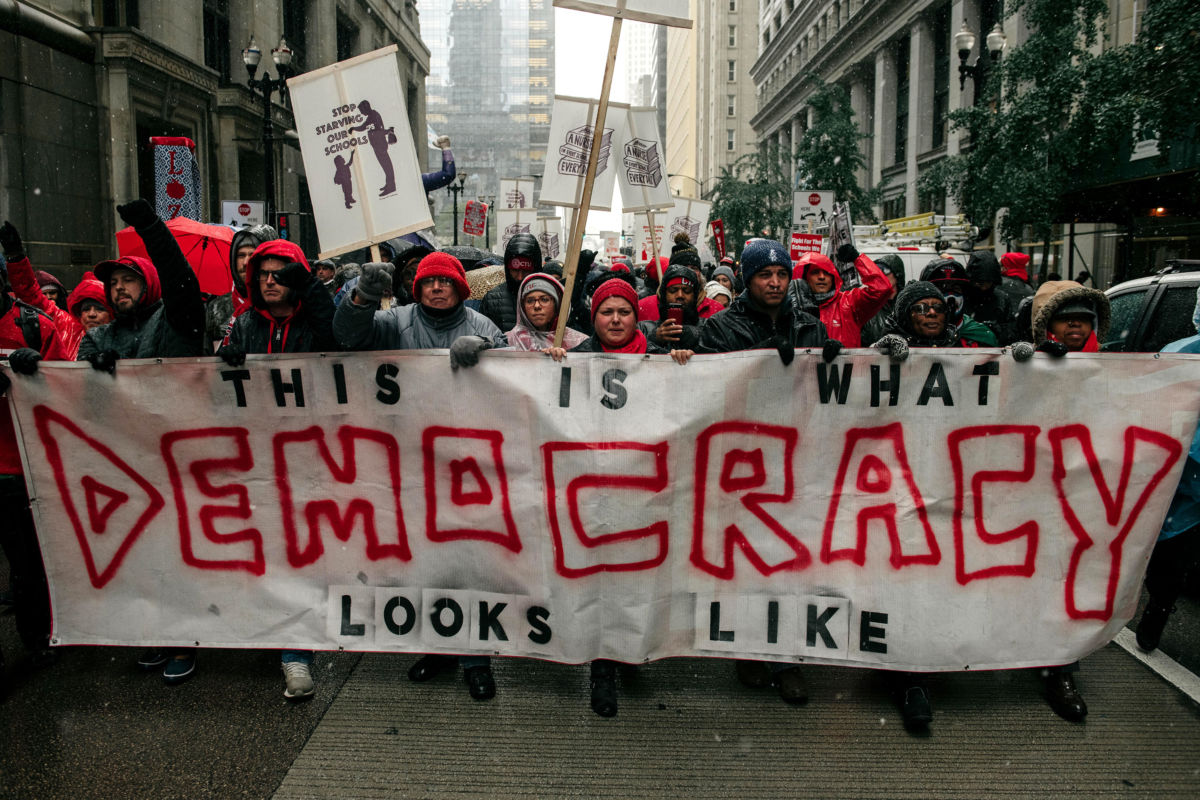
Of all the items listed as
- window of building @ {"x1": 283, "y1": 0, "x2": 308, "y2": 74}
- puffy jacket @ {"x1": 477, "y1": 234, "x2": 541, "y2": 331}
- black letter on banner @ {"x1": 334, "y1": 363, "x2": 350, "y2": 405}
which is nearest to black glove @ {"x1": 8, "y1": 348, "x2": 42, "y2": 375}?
black letter on banner @ {"x1": 334, "y1": 363, "x2": 350, "y2": 405}

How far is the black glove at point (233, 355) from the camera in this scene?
11.7ft

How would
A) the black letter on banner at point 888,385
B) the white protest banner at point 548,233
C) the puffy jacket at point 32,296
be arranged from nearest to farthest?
the black letter on banner at point 888,385 < the puffy jacket at point 32,296 < the white protest banner at point 548,233

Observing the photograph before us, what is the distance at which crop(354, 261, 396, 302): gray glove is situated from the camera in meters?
3.43

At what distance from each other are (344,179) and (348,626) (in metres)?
2.23

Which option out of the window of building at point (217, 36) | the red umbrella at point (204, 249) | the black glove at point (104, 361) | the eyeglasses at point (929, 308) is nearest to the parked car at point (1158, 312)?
the eyeglasses at point (929, 308)

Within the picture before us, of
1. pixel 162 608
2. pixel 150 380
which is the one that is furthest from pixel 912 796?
pixel 150 380

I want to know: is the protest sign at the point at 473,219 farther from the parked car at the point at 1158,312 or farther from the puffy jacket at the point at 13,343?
the puffy jacket at the point at 13,343

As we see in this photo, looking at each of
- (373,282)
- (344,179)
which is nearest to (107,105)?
(344,179)

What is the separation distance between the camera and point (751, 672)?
380 centimetres

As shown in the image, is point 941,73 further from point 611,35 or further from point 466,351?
point 466,351

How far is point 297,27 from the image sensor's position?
3075 cm

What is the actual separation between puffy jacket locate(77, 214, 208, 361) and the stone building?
13814 mm

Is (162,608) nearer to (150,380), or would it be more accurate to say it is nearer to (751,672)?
(150,380)

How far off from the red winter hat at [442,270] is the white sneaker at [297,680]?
1757 millimetres
